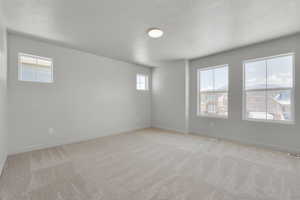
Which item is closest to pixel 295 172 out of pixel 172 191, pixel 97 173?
pixel 172 191

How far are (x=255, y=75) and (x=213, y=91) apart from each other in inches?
45.9

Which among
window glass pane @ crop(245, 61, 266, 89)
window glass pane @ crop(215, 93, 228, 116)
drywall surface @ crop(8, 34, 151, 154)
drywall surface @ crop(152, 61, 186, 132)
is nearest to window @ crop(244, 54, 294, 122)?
window glass pane @ crop(245, 61, 266, 89)

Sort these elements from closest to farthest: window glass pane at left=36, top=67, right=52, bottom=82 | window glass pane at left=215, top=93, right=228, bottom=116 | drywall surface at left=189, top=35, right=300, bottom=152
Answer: drywall surface at left=189, top=35, right=300, bottom=152 < window glass pane at left=36, top=67, right=52, bottom=82 < window glass pane at left=215, top=93, right=228, bottom=116

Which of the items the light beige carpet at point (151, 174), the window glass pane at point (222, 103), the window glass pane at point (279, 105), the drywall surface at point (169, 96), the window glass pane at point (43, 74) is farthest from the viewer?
the drywall surface at point (169, 96)

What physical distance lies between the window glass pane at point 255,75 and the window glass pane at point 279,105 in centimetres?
31

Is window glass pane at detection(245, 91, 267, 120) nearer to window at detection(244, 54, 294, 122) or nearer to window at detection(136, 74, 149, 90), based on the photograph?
window at detection(244, 54, 294, 122)

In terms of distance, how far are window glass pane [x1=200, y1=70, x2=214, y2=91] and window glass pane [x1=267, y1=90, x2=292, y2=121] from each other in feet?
4.97

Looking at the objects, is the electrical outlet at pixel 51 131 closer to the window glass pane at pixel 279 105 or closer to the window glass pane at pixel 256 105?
the window glass pane at pixel 256 105

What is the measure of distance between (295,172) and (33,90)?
559 centimetres

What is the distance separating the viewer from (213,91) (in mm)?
4293

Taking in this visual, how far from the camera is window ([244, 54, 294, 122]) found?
3029mm

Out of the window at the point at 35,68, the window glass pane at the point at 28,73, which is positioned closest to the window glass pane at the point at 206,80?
the window at the point at 35,68

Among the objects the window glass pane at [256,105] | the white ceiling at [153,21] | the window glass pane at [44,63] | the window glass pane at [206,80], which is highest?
the white ceiling at [153,21]

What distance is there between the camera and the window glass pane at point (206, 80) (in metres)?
4.38
